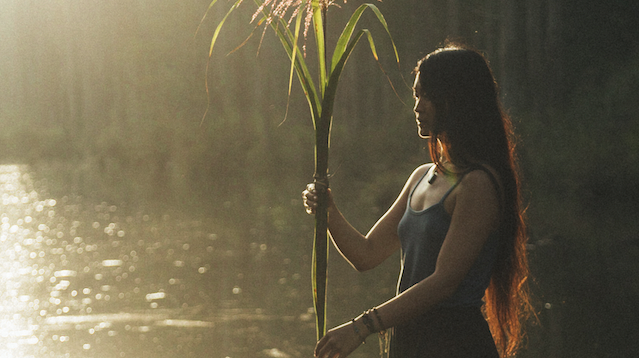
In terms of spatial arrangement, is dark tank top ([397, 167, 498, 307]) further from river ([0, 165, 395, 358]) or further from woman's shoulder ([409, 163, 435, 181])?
river ([0, 165, 395, 358])

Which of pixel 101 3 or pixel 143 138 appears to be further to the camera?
pixel 101 3

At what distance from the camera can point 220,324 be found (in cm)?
639

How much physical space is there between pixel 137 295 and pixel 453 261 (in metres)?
6.08

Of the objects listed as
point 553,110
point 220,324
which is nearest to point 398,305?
point 220,324

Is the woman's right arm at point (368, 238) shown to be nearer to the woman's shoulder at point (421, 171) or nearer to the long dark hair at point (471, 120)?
the woman's shoulder at point (421, 171)

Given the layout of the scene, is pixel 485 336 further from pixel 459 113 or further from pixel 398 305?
pixel 459 113

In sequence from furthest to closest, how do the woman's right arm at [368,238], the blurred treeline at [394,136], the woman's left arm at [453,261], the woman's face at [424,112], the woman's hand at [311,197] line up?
the blurred treeline at [394,136] → the woman's right arm at [368,238] → the woman's hand at [311,197] → the woman's face at [424,112] → the woman's left arm at [453,261]

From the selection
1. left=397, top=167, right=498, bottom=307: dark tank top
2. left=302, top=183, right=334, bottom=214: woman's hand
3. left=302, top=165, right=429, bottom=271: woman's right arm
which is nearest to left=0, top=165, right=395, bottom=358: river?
left=302, top=165, right=429, bottom=271: woman's right arm

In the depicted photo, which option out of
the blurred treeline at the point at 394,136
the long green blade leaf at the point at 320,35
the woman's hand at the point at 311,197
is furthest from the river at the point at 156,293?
the long green blade leaf at the point at 320,35

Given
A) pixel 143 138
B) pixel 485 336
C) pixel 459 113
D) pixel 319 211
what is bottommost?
pixel 143 138

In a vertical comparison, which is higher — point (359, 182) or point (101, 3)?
point (101, 3)

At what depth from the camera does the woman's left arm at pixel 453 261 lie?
A: 198 cm

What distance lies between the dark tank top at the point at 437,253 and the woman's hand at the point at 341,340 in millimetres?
269

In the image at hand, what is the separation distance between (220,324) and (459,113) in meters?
4.75
